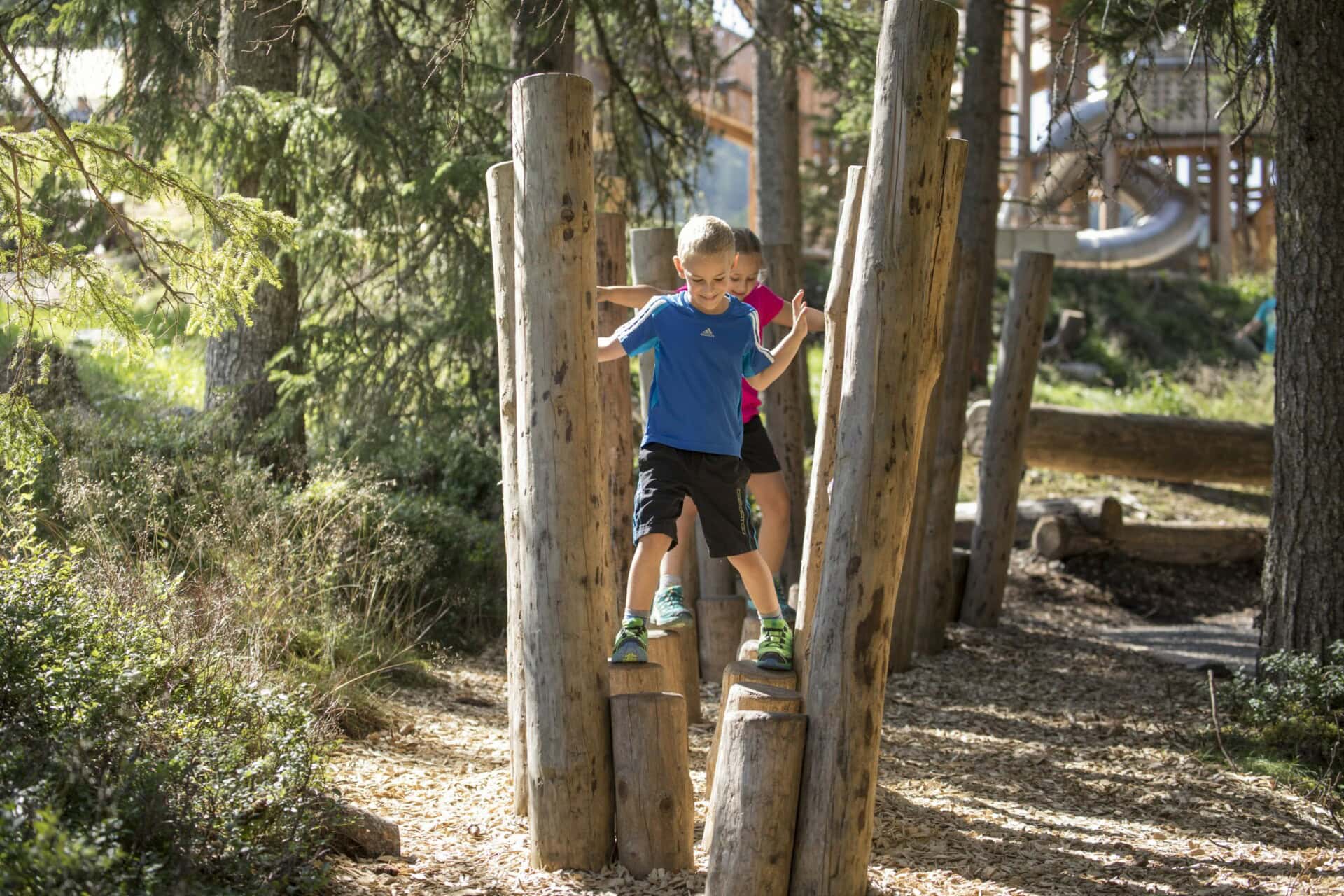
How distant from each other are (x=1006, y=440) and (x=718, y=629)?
9.48 ft

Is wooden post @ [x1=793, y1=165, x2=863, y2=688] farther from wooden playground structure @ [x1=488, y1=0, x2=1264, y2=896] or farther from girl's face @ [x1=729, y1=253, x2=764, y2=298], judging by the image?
girl's face @ [x1=729, y1=253, x2=764, y2=298]

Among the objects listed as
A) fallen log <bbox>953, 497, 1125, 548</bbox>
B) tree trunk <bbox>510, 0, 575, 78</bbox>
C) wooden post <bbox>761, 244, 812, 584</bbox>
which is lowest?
fallen log <bbox>953, 497, 1125, 548</bbox>

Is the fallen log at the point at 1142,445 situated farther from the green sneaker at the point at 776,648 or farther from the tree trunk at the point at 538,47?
the green sneaker at the point at 776,648

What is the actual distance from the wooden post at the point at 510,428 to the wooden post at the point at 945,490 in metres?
3.85

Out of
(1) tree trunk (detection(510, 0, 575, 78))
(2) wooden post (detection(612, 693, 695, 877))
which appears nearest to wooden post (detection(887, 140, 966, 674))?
(2) wooden post (detection(612, 693, 695, 877))

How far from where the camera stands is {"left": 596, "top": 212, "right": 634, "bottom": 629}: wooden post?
570 cm

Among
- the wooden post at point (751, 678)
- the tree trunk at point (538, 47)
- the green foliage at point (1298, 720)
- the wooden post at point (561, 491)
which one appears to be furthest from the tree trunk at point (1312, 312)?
the tree trunk at point (538, 47)

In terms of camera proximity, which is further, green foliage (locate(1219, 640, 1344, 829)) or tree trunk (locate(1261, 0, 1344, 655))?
tree trunk (locate(1261, 0, 1344, 655))

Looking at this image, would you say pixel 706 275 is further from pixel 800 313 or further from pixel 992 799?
pixel 992 799

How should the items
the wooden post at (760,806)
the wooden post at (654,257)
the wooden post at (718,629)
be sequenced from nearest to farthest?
the wooden post at (760,806) < the wooden post at (654,257) < the wooden post at (718,629)

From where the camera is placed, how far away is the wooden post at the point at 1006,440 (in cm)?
825

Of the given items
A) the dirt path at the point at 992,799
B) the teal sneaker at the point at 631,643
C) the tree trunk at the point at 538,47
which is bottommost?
the dirt path at the point at 992,799

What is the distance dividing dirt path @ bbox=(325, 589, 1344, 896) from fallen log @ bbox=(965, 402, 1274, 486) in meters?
4.59

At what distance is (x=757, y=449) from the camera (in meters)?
5.47
